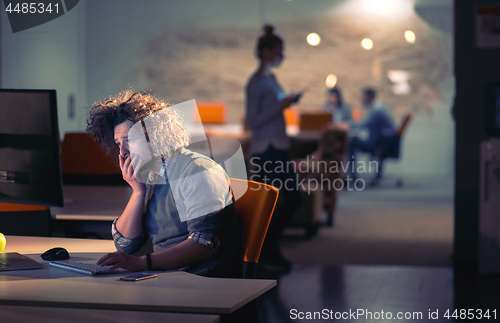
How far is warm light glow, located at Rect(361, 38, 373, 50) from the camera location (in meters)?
9.82

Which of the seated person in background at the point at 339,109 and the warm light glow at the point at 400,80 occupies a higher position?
the warm light glow at the point at 400,80

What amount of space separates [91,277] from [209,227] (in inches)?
12.9

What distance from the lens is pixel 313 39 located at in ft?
32.2

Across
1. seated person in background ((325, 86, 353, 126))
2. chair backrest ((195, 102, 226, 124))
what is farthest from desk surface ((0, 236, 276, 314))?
seated person in background ((325, 86, 353, 126))

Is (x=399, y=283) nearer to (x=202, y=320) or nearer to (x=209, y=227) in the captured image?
(x=209, y=227)

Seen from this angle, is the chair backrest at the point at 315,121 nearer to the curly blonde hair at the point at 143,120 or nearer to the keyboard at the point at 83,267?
the curly blonde hair at the point at 143,120

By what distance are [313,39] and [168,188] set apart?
8.73 m

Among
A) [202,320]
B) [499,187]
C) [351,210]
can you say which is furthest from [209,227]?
[351,210]

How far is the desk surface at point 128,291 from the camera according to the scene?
1025 millimetres

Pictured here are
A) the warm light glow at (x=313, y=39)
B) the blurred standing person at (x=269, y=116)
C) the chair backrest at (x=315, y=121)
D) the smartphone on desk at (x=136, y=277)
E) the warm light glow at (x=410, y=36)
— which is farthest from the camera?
the warm light glow at (x=313, y=39)

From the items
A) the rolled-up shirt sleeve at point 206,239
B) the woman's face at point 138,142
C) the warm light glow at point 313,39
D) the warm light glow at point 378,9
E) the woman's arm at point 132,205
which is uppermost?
the warm light glow at point 378,9

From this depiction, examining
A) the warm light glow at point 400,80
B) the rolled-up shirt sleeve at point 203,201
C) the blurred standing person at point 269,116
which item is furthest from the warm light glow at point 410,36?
the rolled-up shirt sleeve at point 203,201

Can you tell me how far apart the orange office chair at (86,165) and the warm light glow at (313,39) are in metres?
7.06

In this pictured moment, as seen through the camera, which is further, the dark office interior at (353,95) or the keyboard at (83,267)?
the dark office interior at (353,95)
